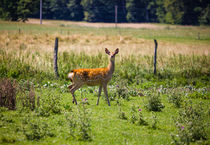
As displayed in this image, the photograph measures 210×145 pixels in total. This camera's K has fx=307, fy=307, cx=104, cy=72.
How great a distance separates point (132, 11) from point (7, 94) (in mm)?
89641

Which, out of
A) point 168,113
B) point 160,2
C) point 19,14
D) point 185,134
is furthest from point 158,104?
point 160,2

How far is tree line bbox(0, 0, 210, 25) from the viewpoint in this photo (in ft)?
292

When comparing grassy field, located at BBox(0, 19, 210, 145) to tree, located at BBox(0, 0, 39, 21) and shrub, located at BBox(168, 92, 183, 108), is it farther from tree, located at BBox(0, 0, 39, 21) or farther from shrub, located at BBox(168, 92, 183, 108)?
tree, located at BBox(0, 0, 39, 21)

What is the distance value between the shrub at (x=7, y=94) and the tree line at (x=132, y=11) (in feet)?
248

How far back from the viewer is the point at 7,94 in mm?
10312

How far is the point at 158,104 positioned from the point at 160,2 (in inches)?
3600

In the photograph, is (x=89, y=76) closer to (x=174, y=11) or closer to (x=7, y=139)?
(x=7, y=139)

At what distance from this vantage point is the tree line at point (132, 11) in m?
88.9

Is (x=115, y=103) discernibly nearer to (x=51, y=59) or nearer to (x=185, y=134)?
(x=185, y=134)

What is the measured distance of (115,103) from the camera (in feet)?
40.2

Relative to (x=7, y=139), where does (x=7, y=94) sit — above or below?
above

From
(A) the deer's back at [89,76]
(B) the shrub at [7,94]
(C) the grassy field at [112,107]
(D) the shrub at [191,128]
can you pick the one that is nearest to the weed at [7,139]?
(C) the grassy field at [112,107]

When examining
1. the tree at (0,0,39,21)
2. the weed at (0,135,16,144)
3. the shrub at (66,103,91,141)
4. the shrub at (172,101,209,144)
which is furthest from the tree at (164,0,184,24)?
the weed at (0,135,16,144)

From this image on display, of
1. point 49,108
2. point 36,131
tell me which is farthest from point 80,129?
point 49,108
